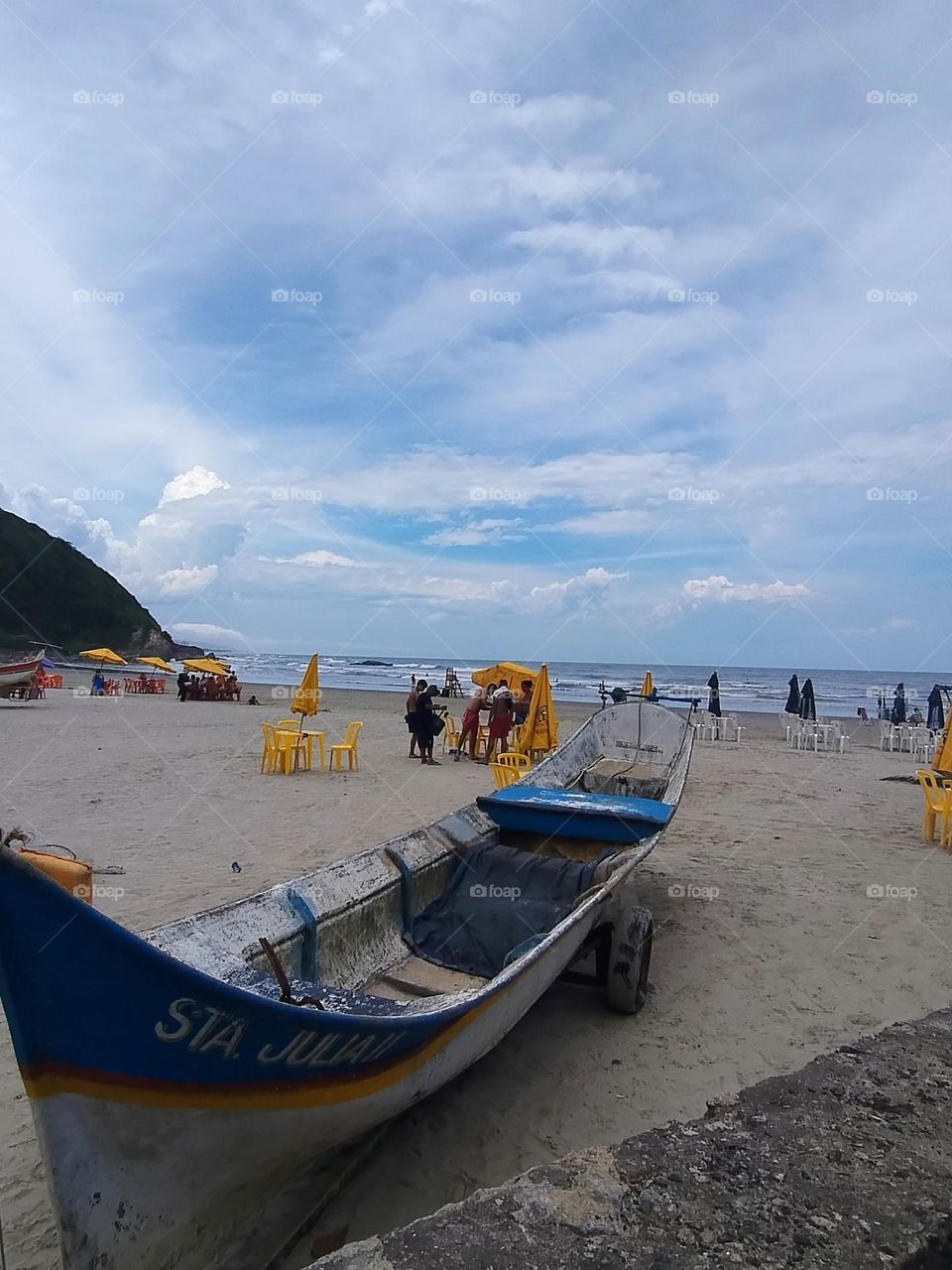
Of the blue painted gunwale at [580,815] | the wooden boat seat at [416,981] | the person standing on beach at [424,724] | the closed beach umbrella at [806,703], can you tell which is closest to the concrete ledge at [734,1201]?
the wooden boat seat at [416,981]

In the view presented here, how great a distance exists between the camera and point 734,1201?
1.66m

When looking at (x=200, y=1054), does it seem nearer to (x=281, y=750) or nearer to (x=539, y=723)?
(x=281, y=750)

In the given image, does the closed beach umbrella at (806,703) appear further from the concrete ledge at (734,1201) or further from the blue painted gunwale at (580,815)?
the concrete ledge at (734,1201)

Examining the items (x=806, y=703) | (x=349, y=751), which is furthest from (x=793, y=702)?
(x=349, y=751)

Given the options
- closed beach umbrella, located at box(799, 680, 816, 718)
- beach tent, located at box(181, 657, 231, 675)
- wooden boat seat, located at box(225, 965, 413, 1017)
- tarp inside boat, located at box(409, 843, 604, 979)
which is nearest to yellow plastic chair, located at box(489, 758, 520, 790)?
tarp inside boat, located at box(409, 843, 604, 979)

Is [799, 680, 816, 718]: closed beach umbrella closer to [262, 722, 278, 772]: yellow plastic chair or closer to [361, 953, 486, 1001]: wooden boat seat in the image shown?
[262, 722, 278, 772]: yellow plastic chair

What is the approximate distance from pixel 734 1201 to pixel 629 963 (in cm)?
269

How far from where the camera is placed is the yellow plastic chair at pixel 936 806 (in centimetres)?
827

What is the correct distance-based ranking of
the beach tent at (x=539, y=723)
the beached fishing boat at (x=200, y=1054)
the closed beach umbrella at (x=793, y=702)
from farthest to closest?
the closed beach umbrella at (x=793, y=702) < the beach tent at (x=539, y=723) < the beached fishing boat at (x=200, y=1054)

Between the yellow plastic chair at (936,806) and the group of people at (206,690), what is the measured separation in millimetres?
23080

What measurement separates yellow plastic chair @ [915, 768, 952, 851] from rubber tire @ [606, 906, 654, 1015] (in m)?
5.41

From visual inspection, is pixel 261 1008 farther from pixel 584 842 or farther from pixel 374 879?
pixel 584 842

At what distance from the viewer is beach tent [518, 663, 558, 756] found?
37.9 feet

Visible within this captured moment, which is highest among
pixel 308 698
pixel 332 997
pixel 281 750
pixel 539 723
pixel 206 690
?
pixel 308 698
